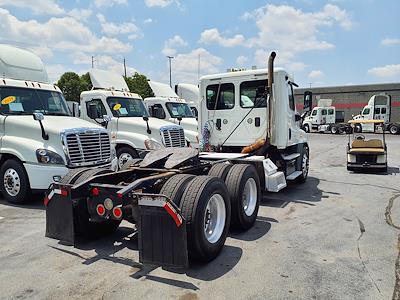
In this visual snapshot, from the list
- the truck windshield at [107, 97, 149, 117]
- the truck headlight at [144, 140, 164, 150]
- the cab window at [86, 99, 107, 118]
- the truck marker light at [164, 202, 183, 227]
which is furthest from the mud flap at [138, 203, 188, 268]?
the cab window at [86, 99, 107, 118]

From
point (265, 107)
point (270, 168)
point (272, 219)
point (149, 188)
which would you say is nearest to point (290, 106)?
point (265, 107)

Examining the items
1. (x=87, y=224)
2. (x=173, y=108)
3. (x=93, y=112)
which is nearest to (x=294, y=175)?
(x=87, y=224)

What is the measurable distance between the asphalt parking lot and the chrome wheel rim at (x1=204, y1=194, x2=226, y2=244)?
28cm

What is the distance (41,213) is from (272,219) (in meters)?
4.16

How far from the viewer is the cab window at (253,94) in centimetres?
823

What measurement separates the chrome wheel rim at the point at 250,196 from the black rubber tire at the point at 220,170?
0.40 meters

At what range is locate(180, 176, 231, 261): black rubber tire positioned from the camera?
12.6 feet

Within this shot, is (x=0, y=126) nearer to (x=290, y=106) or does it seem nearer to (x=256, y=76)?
(x=256, y=76)

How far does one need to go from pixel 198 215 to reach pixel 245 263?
0.88 meters

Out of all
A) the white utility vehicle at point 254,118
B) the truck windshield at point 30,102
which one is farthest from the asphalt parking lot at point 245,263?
the truck windshield at point 30,102

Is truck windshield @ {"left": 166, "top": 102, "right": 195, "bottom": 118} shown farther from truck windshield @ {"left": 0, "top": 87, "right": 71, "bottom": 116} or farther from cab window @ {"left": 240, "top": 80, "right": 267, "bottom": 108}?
cab window @ {"left": 240, "top": 80, "right": 267, "bottom": 108}

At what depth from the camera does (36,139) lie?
7.28 meters

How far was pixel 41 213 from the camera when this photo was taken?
6.55 m

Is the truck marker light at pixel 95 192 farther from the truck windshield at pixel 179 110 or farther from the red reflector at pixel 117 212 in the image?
the truck windshield at pixel 179 110
